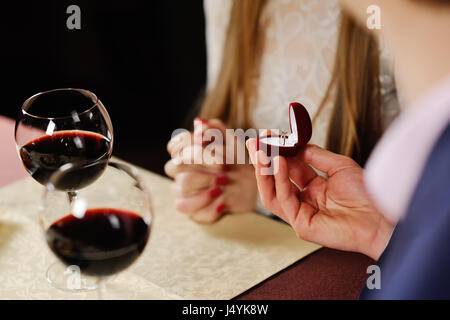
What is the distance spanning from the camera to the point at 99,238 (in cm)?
61

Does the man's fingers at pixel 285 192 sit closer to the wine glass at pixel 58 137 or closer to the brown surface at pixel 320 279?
the brown surface at pixel 320 279

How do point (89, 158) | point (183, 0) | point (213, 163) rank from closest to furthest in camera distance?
point (89, 158), point (213, 163), point (183, 0)

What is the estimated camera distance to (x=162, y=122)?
2564 mm

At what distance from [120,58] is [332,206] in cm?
214

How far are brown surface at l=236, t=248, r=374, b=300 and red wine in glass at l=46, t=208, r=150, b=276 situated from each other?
0.22 meters

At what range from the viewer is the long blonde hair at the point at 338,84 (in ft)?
3.22

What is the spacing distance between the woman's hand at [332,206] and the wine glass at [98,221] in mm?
208

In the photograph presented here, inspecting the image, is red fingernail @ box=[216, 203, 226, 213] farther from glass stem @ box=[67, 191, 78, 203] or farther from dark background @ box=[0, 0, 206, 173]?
dark background @ box=[0, 0, 206, 173]

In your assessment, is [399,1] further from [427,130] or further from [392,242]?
[392,242]

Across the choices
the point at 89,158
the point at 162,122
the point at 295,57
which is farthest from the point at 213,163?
the point at 162,122

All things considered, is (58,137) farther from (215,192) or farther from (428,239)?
(428,239)

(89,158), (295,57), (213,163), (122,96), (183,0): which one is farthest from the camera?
(122,96)

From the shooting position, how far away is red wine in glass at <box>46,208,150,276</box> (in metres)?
0.61
